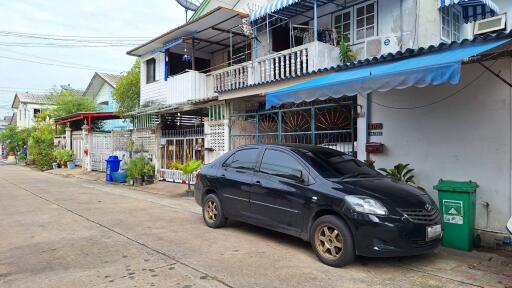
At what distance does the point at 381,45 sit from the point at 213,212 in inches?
261

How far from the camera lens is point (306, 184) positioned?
579 centimetres

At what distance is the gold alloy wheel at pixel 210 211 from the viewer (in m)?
7.51

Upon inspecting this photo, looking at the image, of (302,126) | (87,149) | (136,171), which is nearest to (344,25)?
(302,126)

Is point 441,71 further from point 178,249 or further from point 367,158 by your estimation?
point 178,249

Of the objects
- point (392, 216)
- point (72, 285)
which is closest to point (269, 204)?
point (392, 216)

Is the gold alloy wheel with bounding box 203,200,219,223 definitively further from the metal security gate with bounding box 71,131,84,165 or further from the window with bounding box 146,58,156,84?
the metal security gate with bounding box 71,131,84,165

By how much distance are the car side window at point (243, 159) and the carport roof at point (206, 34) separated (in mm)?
6670

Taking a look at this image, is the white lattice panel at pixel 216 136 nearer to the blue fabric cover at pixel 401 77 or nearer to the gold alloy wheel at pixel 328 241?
the blue fabric cover at pixel 401 77

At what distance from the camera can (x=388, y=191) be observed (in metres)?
5.34

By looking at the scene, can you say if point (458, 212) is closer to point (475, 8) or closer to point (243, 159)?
point (243, 159)

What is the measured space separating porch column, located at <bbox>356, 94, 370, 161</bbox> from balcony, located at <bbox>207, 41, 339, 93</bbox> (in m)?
1.73

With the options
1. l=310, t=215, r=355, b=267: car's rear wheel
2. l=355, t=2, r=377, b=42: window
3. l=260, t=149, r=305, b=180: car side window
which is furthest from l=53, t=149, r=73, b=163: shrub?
l=310, t=215, r=355, b=267: car's rear wheel

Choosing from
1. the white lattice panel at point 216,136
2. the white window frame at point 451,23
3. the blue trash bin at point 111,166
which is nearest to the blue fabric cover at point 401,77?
the white window frame at point 451,23

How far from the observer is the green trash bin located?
6070 mm
